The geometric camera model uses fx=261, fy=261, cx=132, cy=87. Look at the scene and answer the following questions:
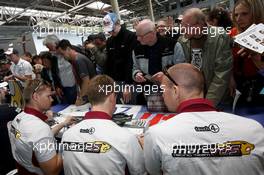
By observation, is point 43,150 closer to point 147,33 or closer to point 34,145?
point 34,145

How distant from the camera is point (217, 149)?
3.33 ft

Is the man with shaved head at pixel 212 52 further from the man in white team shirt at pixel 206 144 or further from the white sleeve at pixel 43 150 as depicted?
the white sleeve at pixel 43 150

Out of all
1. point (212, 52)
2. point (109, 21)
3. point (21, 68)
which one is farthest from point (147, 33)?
point (21, 68)

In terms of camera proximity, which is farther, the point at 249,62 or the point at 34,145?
the point at 249,62

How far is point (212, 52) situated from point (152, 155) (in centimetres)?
128

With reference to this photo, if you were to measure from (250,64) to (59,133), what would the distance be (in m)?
1.56

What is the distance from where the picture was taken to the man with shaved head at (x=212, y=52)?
6.80 ft

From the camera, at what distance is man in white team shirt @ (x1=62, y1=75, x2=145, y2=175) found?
4.25ft

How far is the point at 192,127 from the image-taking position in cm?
105

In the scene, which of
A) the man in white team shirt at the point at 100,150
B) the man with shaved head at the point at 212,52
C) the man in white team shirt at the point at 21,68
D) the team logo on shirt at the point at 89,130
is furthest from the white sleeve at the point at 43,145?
the man in white team shirt at the point at 21,68

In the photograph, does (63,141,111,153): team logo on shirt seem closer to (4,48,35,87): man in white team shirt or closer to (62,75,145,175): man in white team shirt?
(62,75,145,175): man in white team shirt

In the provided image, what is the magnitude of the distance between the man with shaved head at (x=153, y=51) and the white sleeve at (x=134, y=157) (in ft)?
3.70

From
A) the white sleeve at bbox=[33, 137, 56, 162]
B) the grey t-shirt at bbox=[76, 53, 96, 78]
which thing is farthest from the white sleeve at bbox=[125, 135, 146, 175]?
the grey t-shirt at bbox=[76, 53, 96, 78]

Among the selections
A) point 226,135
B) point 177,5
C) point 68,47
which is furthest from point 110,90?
point 177,5
